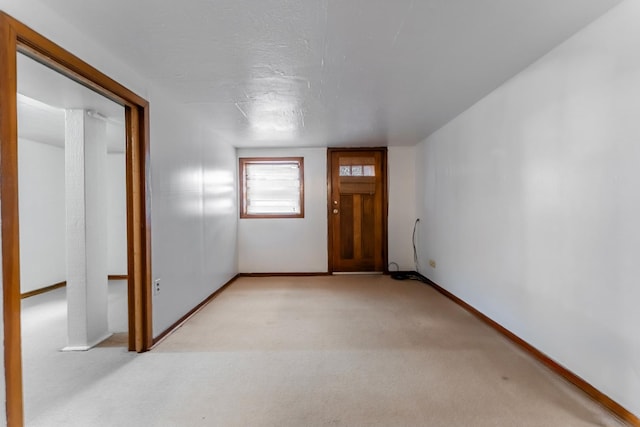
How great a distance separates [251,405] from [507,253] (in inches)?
89.3

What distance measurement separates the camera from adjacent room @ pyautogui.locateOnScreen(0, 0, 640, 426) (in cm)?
155

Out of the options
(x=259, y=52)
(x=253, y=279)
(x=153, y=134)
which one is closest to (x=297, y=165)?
(x=253, y=279)

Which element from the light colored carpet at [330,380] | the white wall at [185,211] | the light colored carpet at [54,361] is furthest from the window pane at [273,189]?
the light colored carpet at [54,361]

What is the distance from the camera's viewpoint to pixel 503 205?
2596 mm

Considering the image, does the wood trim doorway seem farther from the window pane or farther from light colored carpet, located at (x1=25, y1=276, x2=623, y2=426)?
the window pane

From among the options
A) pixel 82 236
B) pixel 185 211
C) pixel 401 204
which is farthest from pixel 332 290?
pixel 82 236

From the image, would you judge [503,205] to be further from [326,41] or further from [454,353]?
[326,41]

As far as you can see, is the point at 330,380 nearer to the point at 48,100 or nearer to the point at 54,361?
the point at 54,361

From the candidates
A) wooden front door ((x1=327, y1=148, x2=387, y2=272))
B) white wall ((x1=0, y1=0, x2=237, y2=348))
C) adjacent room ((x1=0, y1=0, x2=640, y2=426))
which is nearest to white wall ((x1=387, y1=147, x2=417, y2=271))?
wooden front door ((x1=327, y1=148, x2=387, y2=272))

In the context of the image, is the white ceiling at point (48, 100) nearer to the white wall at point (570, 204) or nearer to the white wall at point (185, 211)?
the white wall at point (185, 211)

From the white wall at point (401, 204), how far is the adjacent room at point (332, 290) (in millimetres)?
1044

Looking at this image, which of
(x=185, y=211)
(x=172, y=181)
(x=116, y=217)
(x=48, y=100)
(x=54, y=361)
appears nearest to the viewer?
(x=54, y=361)

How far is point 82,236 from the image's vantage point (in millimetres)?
2500

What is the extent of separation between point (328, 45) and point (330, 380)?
211 centimetres
